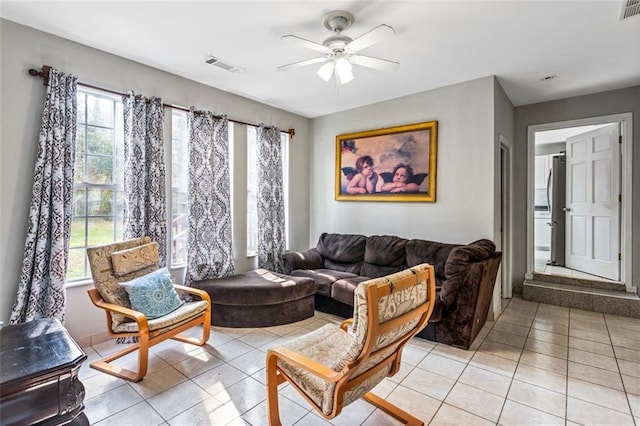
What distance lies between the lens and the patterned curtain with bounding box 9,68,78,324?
7.95ft

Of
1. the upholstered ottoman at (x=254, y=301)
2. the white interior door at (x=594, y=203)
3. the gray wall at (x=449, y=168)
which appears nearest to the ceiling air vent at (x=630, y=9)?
the gray wall at (x=449, y=168)

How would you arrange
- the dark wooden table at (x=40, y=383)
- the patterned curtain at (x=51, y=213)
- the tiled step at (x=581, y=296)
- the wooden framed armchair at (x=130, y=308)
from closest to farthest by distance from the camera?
the dark wooden table at (x=40, y=383), the wooden framed armchair at (x=130, y=308), the patterned curtain at (x=51, y=213), the tiled step at (x=581, y=296)

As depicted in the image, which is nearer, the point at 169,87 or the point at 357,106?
the point at 169,87

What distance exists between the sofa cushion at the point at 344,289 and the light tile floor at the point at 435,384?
2.12 ft

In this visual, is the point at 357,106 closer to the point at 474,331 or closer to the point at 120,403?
the point at 474,331

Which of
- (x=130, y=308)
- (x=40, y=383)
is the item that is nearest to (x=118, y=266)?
(x=130, y=308)

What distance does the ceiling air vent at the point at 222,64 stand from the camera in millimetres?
3061

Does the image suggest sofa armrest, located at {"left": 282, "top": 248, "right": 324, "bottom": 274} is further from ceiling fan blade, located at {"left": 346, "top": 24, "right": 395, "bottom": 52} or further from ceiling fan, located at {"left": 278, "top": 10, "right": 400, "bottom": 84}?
ceiling fan blade, located at {"left": 346, "top": 24, "right": 395, "bottom": 52}

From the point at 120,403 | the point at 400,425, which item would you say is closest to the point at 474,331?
the point at 400,425

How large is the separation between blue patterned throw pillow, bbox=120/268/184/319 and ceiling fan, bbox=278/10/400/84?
2.21 metres

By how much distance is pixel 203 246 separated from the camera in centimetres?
362

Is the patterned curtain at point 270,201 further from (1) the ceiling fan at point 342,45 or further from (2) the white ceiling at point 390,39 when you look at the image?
(1) the ceiling fan at point 342,45

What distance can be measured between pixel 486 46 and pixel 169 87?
3.19 meters

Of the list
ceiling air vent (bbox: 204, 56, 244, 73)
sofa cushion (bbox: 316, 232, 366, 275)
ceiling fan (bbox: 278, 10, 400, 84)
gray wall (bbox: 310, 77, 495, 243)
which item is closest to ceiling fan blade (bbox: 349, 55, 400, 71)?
ceiling fan (bbox: 278, 10, 400, 84)
